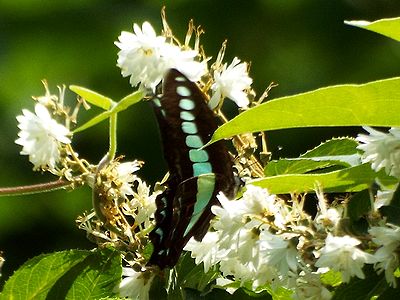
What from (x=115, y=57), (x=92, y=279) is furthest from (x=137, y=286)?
(x=115, y=57)

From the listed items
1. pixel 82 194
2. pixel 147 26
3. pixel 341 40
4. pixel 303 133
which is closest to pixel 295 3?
pixel 341 40

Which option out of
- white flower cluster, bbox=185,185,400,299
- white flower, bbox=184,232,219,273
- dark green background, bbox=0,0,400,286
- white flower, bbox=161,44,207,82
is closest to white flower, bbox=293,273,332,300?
white flower cluster, bbox=185,185,400,299

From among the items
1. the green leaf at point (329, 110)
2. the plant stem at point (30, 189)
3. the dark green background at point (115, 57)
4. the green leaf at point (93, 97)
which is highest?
the green leaf at point (93, 97)

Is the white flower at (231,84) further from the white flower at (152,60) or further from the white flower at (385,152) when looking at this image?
the white flower at (385,152)

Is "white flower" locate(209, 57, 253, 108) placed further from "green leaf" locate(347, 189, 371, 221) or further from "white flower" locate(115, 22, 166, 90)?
"green leaf" locate(347, 189, 371, 221)

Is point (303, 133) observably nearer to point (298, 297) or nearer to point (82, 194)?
point (82, 194)

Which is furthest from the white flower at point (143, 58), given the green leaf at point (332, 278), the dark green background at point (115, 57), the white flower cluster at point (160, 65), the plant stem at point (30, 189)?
the dark green background at point (115, 57)
